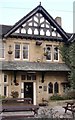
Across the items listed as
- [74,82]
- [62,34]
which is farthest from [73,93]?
[62,34]

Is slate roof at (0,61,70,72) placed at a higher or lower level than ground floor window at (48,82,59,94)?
higher

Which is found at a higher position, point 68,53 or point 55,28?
point 55,28

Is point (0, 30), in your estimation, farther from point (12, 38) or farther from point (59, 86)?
point (59, 86)

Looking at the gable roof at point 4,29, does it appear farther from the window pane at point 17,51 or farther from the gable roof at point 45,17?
the window pane at point 17,51

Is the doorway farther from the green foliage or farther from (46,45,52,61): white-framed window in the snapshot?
(46,45,52,61): white-framed window

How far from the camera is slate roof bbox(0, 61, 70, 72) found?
2554cm

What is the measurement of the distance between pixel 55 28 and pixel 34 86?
628 cm

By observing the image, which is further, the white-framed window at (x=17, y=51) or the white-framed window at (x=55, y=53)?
the white-framed window at (x=55, y=53)

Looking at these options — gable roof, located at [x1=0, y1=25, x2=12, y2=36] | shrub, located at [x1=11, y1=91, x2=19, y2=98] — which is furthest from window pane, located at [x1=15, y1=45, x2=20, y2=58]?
shrub, located at [x1=11, y1=91, x2=19, y2=98]

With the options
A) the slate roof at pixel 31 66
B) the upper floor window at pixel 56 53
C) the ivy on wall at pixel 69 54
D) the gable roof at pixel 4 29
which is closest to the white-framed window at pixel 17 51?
the slate roof at pixel 31 66

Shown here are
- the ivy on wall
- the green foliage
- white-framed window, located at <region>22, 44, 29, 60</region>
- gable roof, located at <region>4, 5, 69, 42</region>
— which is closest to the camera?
gable roof, located at <region>4, 5, 69, 42</region>

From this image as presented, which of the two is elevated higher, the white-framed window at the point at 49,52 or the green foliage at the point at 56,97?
the white-framed window at the point at 49,52

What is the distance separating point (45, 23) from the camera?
1112 inches

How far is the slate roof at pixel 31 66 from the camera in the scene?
25.5 meters
